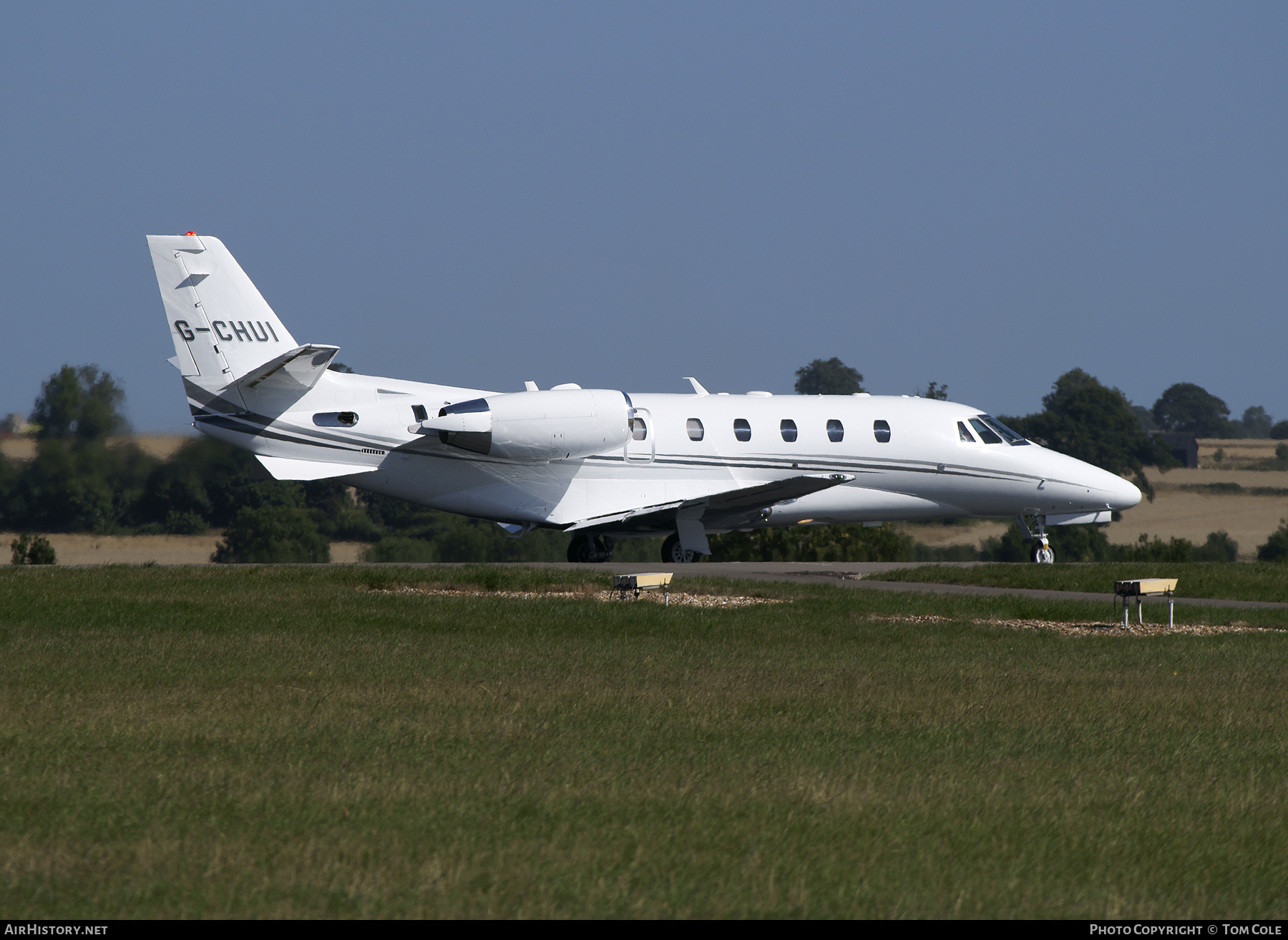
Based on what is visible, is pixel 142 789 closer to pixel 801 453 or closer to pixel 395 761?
pixel 395 761

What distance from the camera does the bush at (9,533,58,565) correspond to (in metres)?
31.4

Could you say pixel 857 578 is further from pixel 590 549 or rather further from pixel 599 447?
pixel 590 549

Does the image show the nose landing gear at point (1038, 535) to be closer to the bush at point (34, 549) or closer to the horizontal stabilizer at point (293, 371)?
the horizontal stabilizer at point (293, 371)

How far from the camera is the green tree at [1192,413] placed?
485 feet

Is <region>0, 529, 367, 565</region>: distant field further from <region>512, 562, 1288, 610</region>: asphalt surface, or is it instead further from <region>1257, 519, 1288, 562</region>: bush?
<region>1257, 519, 1288, 562</region>: bush

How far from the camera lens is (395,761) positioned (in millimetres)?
8586

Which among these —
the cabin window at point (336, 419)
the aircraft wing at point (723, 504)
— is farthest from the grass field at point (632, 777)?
the aircraft wing at point (723, 504)

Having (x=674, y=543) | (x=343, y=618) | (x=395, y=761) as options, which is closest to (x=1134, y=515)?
(x=674, y=543)

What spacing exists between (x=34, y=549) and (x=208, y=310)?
11444mm

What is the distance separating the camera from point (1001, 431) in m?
28.8

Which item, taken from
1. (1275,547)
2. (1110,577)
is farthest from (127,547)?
(1275,547)

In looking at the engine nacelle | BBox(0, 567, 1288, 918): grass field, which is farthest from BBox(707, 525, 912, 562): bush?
BBox(0, 567, 1288, 918): grass field

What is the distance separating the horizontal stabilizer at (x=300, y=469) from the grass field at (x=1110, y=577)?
32.5ft

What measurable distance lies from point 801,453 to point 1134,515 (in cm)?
5082
